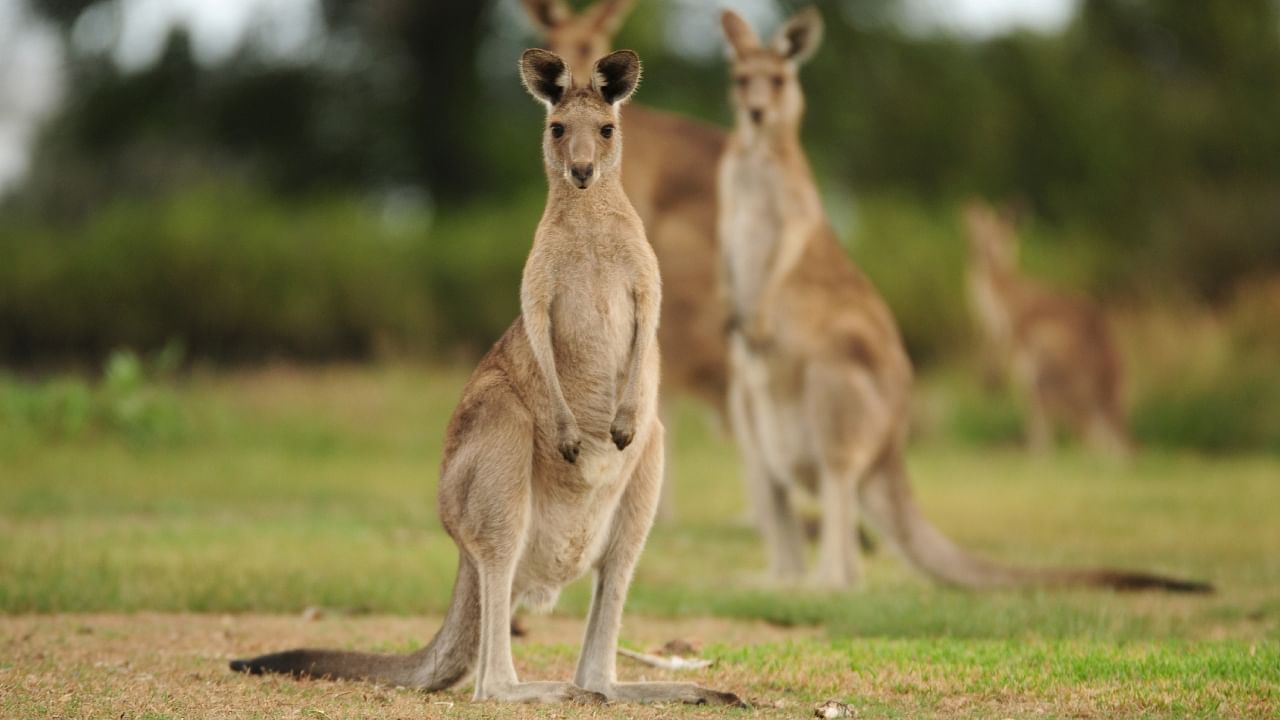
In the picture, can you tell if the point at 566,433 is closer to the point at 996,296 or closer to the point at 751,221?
the point at 751,221

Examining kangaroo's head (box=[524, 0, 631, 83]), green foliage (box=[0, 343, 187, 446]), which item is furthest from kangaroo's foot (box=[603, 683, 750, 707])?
green foliage (box=[0, 343, 187, 446])

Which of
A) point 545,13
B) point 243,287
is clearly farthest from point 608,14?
point 243,287

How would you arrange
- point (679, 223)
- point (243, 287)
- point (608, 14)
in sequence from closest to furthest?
1. point (679, 223)
2. point (608, 14)
3. point (243, 287)

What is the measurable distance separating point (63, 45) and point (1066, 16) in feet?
46.8

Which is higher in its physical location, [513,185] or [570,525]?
[513,185]

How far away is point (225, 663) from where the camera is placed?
14.4 feet

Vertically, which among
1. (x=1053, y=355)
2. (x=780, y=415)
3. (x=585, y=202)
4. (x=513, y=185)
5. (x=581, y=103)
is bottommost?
(x=780, y=415)

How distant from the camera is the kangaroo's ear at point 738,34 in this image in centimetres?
676

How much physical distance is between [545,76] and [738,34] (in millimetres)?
2910

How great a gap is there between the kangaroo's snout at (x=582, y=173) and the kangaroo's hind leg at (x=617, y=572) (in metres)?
0.63

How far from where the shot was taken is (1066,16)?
2422 cm

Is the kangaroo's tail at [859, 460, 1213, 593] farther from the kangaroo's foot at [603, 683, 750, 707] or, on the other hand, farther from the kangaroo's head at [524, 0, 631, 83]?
the kangaroo's head at [524, 0, 631, 83]

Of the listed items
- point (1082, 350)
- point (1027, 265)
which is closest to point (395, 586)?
point (1082, 350)

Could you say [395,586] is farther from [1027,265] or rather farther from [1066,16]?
[1066,16]
